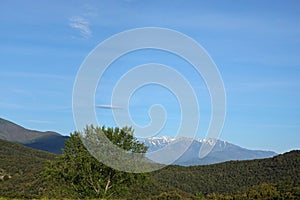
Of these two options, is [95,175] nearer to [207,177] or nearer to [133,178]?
[133,178]

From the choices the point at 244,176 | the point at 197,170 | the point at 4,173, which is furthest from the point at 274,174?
the point at 4,173

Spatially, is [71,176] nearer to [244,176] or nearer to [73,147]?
[73,147]

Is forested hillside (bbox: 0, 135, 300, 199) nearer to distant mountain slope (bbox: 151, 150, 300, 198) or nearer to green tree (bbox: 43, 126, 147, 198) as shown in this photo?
distant mountain slope (bbox: 151, 150, 300, 198)

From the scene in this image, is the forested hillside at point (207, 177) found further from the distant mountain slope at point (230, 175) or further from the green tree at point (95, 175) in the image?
the green tree at point (95, 175)

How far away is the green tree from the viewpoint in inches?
1778

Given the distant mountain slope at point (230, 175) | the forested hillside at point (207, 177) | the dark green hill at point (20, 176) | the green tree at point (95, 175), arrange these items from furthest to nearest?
the distant mountain slope at point (230, 175)
the forested hillside at point (207, 177)
the dark green hill at point (20, 176)
the green tree at point (95, 175)

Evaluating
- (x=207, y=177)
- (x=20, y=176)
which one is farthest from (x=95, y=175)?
(x=20, y=176)

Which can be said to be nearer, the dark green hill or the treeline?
the treeline

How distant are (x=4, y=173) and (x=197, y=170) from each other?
69.4m

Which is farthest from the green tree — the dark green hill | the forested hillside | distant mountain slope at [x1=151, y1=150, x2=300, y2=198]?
distant mountain slope at [x1=151, y1=150, x2=300, y2=198]

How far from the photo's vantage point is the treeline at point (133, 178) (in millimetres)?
45469

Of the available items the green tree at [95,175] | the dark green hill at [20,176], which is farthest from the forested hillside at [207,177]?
the green tree at [95,175]

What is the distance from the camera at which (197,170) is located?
157750 mm

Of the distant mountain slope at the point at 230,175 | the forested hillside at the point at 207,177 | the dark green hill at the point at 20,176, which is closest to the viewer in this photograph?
the dark green hill at the point at 20,176
